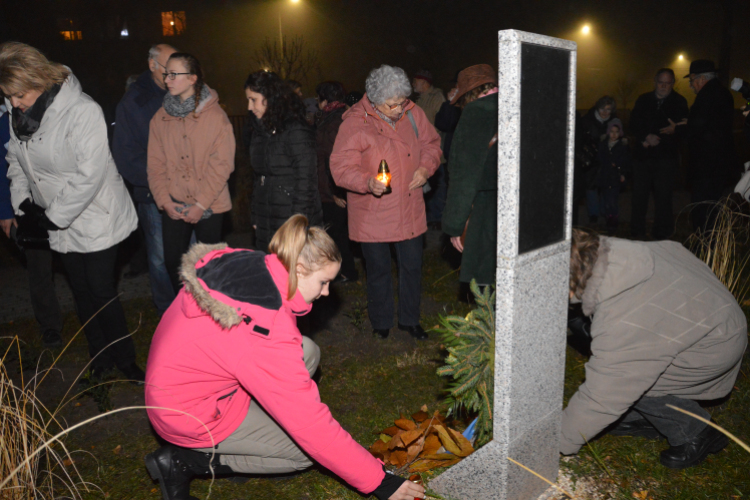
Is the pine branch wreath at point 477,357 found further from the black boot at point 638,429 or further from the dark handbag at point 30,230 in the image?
the dark handbag at point 30,230

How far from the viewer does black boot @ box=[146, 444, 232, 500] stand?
Answer: 259cm

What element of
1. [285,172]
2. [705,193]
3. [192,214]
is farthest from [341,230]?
[705,193]

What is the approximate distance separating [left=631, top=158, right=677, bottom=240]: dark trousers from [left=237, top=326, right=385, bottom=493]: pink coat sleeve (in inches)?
259

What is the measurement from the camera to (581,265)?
2.55m

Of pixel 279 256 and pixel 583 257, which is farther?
pixel 583 257

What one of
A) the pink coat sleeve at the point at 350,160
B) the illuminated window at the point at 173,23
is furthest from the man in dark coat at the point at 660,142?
the illuminated window at the point at 173,23

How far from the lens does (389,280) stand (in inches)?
178

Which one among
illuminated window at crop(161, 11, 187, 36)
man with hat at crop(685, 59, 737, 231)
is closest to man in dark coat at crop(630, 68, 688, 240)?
man with hat at crop(685, 59, 737, 231)

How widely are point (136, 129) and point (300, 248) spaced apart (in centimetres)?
303

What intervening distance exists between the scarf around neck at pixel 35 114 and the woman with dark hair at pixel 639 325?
3.13 m

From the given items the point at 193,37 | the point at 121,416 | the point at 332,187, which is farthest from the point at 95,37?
the point at 121,416

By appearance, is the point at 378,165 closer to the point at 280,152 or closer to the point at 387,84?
the point at 387,84

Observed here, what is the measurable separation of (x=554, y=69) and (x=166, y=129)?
121 inches

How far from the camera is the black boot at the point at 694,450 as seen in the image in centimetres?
289
